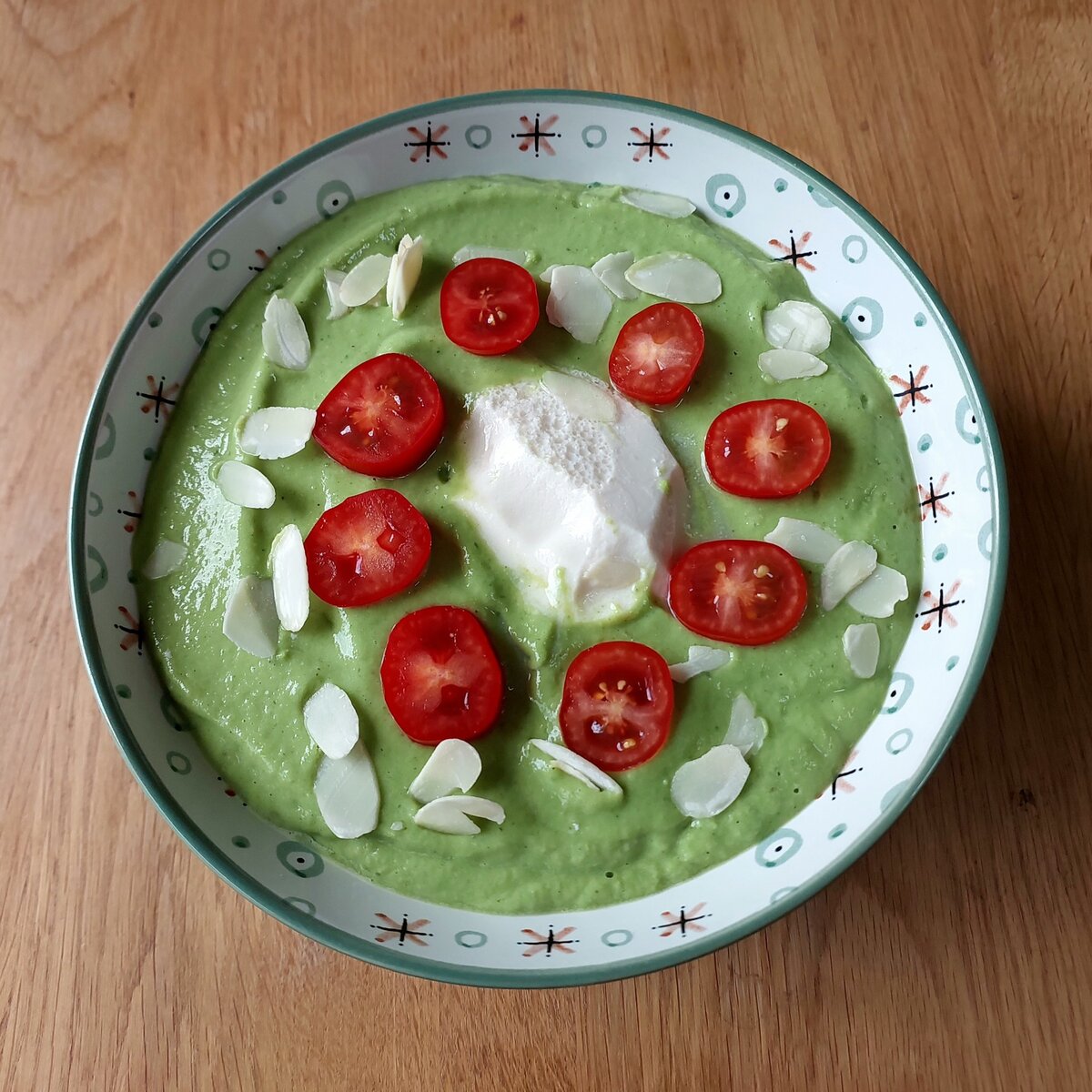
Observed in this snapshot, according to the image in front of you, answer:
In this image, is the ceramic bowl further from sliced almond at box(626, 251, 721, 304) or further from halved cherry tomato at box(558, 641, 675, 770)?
halved cherry tomato at box(558, 641, 675, 770)

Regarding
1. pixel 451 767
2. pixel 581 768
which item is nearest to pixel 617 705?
pixel 581 768

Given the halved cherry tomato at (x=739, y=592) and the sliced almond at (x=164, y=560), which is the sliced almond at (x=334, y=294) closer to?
the sliced almond at (x=164, y=560)

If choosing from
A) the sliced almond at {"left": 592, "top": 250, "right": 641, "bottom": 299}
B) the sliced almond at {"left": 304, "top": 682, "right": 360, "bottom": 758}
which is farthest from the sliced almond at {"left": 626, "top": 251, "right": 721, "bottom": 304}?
the sliced almond at {"left": 304, "top": 682, "right": 360, "bottom": 758}

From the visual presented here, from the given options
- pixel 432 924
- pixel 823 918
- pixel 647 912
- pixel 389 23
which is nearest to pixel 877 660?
pixel 823 918

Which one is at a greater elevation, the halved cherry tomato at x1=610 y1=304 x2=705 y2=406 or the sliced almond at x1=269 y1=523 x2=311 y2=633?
the halved cherry tomato at x1=610 y1=304 x2=705 y2=406

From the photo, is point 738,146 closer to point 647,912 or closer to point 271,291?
point 271,291

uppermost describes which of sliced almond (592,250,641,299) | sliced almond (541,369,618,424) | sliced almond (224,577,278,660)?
sliced almond (592,250,641,299)

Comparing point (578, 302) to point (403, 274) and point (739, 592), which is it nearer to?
point (403, 274)
